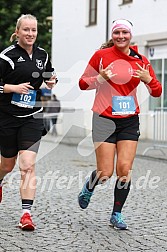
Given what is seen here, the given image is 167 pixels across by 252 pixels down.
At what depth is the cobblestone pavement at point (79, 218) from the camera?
5.81 m

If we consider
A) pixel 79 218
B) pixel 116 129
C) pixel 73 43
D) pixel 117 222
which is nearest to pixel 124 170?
pixel 116 129

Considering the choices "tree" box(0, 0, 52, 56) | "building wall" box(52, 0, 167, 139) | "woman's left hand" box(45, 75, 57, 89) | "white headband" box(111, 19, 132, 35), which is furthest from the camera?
"tree" box(0, 0, 52, 56)

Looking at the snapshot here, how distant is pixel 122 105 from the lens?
652 cm

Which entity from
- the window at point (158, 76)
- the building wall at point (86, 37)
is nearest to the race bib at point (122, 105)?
the building wall at point (86, 37)

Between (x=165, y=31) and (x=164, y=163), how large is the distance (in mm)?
8140

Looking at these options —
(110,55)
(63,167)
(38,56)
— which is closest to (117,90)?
(110,55)

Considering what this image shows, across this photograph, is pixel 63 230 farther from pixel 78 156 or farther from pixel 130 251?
pixel 78 156

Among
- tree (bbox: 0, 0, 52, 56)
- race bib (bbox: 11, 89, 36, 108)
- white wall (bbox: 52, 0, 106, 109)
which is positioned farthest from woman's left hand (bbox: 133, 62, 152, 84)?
tree (bbox: 0, 0, 52, 56)

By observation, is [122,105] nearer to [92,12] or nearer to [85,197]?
[85,197]

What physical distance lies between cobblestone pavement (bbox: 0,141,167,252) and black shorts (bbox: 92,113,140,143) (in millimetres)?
878

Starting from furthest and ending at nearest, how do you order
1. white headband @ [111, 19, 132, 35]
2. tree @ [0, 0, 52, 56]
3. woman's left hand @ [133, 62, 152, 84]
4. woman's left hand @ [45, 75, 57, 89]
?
1. tree @ [0, 0, 52, 56]
2. woman's left hand @ [45, 75, 57, 89]
3. white headband @ [111, 19, 132, 35]
4. woman's left hand @ [133, 62, 152, 84]

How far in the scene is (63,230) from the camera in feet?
21.1

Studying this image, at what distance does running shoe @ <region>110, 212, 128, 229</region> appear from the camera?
6.54m

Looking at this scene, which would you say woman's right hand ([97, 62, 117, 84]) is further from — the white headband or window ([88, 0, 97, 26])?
window ([88, 0, 97, 26])
